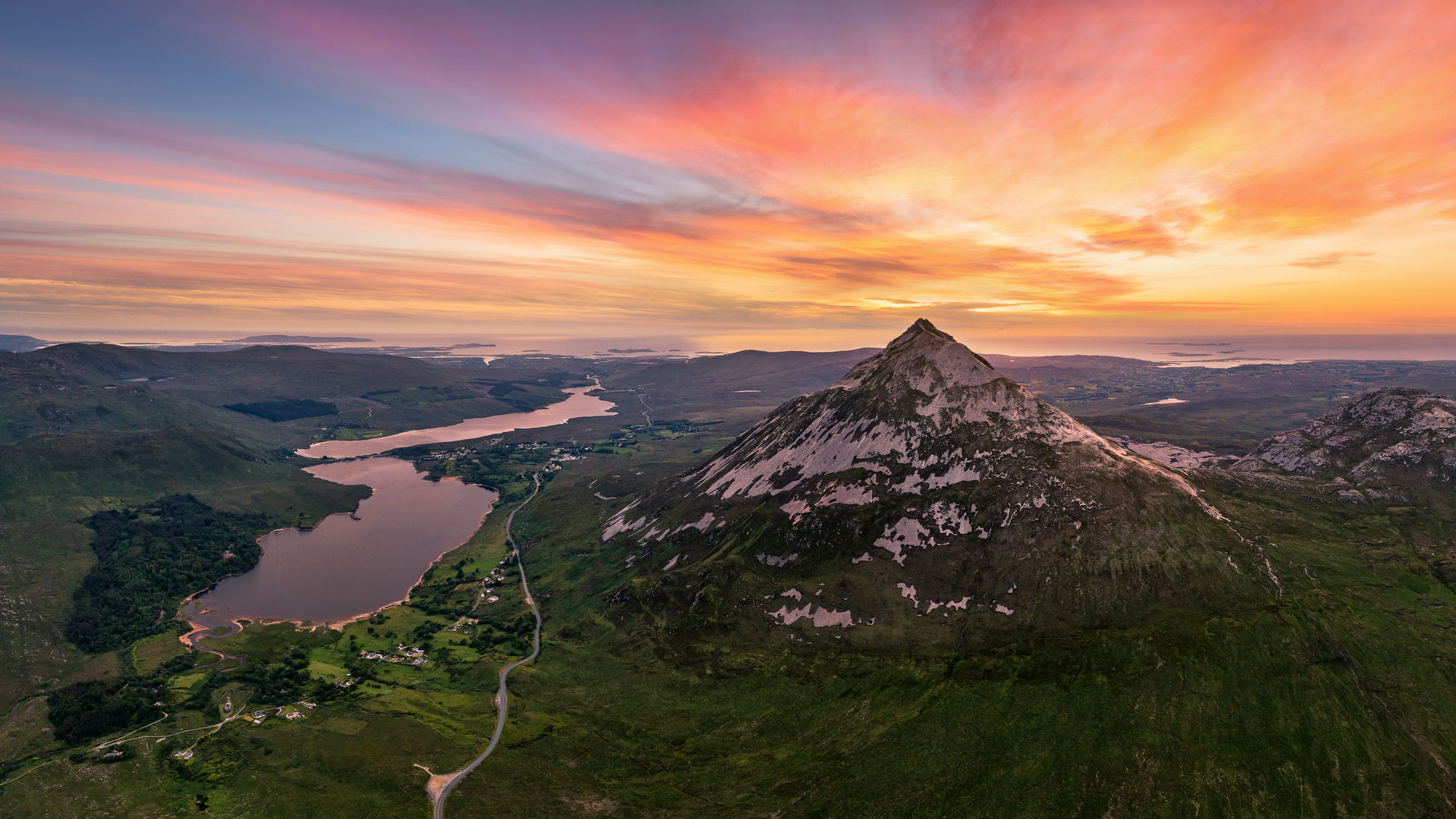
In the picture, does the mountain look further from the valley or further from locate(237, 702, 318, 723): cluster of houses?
locate(237, 702, 318, 723): cluster of houses

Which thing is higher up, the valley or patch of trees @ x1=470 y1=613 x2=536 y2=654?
the valley

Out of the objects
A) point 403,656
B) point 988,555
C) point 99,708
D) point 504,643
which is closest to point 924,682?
point 988,555

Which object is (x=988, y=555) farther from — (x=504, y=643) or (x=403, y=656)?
(x=403, y=656)

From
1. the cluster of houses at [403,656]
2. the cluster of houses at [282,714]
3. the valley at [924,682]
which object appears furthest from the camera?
the cluster of houses at [403,656]

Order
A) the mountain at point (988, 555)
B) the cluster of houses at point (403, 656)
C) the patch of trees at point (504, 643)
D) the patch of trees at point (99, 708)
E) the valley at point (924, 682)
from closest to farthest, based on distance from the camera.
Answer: the valley at point (924, 682) < the patch of trees at point (99, 708) < the mountain at point (988, 555) < the cluster of houses at point (403, 656) < the patch of trees at point (504, 643)

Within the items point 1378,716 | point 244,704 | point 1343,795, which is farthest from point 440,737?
point 1378,716

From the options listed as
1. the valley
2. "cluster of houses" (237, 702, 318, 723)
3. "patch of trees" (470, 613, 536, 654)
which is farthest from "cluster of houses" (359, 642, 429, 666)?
"cluster of houses" (237, 702, 318, 723)

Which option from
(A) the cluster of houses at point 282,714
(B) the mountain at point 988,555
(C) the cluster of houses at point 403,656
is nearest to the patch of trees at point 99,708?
(A) the cluster of houses at point 282,714

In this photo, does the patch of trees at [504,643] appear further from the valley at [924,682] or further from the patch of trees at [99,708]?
the patch of trees at [99,708]

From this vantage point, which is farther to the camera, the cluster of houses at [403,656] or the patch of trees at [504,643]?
the patch of trees at [504,643]
